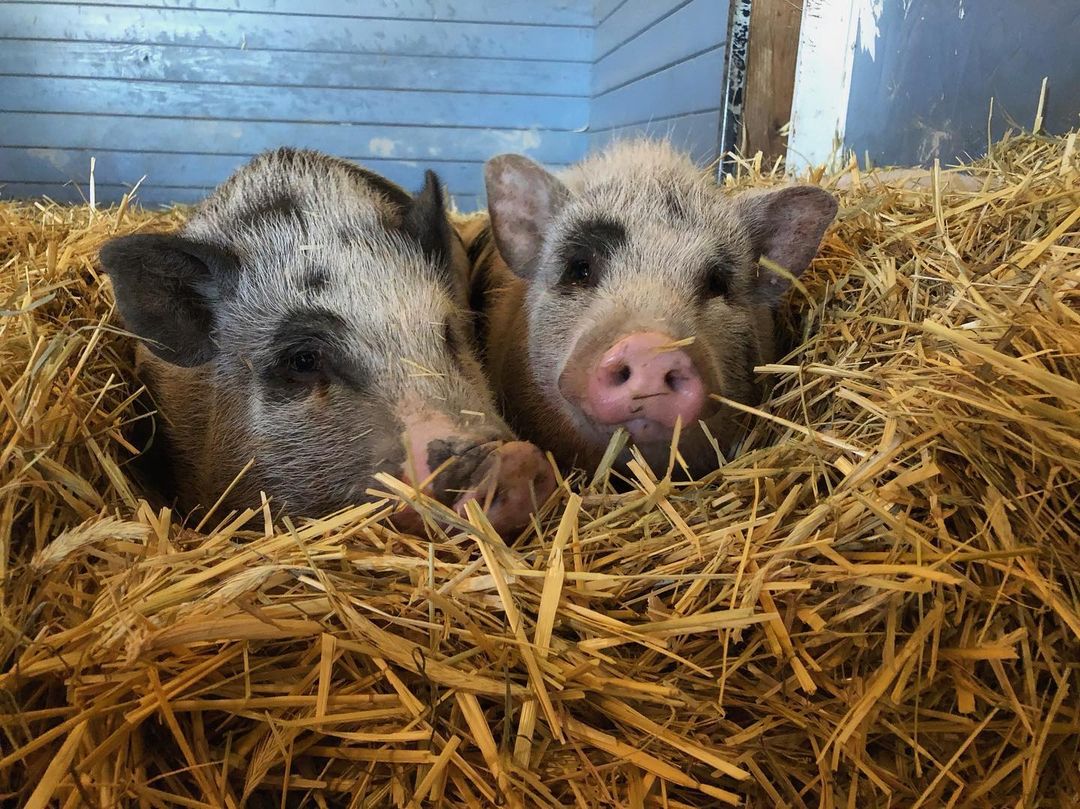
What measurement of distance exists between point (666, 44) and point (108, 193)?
5.18 metres

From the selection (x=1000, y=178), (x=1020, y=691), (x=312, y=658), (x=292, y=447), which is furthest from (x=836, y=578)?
(x=1000, y=178)

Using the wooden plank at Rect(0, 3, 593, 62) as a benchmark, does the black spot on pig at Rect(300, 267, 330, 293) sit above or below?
below

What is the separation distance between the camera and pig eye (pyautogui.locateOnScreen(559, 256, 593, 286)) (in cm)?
242

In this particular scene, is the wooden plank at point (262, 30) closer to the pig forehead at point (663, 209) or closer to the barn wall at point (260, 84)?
the barn wall at point (260, 84)

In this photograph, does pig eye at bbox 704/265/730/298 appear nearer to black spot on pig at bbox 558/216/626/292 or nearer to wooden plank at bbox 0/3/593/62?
black spot on pig at bbox 558/216/626/292

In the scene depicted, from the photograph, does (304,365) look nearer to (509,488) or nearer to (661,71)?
(509,488)

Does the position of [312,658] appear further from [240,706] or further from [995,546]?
[995,546]

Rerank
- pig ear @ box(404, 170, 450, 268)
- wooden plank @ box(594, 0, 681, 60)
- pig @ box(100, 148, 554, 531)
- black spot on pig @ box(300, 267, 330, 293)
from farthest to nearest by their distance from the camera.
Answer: wooden plank @ box(594, 0, 681, 60) → pig ear @ box(404, 170, 450, 268) → black spot on pig @ box(300, 267, 330, 293) → pig @ box(100, 148, 554, 531)

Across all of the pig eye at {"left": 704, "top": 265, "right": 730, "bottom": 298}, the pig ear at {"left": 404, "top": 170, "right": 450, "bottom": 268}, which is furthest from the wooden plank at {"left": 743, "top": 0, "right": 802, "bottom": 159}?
the pig ear at {"left": 404, "top": 170, "right": 450, "bottom": 268}

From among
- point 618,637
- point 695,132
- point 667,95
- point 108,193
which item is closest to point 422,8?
point 667,95

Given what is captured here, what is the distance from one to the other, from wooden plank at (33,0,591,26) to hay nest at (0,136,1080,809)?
6.49m

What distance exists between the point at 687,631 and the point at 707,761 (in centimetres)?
20

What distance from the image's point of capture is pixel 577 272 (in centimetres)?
245

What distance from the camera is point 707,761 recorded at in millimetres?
1252
